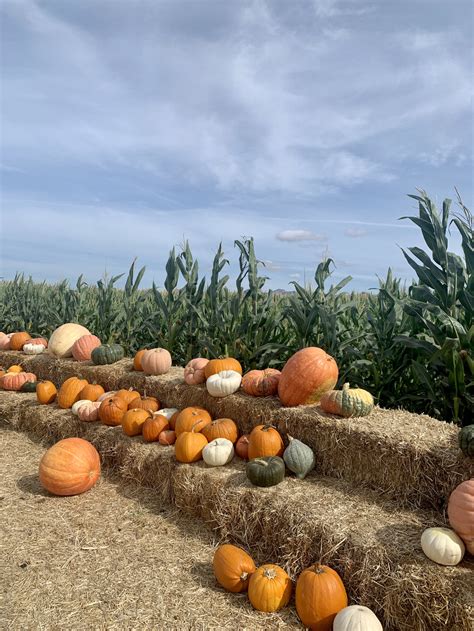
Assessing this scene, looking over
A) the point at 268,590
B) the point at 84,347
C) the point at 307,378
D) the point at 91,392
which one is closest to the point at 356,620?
the point at 268,590

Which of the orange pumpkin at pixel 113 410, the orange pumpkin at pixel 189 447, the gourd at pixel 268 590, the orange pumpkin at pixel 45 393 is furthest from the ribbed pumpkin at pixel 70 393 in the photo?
the gourd at pixel 268 590

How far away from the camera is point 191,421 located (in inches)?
189

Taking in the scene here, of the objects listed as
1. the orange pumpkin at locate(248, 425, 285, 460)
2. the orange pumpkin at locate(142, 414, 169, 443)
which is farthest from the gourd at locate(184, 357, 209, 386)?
the orange pumpkin at locate(248, 425, 285, 460)

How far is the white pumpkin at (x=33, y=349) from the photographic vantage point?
29.5 ft

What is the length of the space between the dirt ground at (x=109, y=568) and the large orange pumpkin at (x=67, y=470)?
11 centimetres

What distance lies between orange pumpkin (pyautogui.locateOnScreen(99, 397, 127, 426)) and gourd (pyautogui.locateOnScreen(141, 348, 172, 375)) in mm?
588

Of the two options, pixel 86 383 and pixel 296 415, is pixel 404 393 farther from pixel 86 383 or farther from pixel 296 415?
pixel 86 383

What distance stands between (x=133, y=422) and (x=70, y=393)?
1720 mm

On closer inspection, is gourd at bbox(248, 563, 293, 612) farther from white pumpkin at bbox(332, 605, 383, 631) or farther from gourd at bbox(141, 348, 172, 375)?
gourd at bbox(141, 348, 172, 375)

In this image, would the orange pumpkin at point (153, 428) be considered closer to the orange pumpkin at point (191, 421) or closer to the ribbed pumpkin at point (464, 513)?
the orange pumpkin at point (191, 421)

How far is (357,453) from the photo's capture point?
3.79 meters

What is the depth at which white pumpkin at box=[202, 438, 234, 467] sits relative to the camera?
170 inches

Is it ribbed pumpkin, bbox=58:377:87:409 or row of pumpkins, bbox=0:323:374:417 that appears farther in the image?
ribbed pumpkin, bbox=58:377:87:409

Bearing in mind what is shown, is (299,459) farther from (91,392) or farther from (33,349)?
(33,349)
